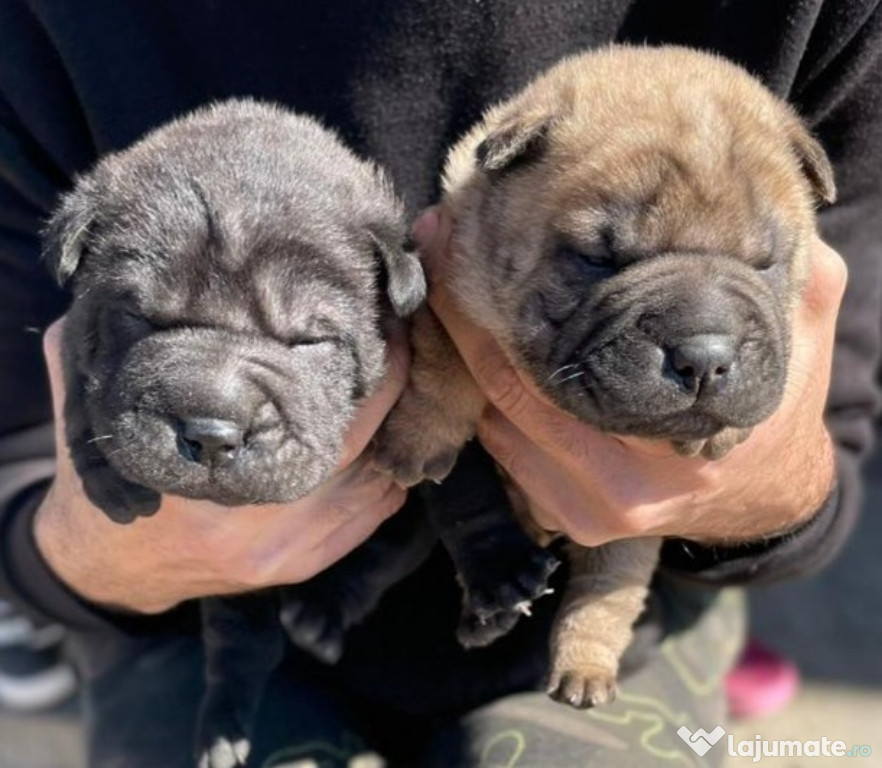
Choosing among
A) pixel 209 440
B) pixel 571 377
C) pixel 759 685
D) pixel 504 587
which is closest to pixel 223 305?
pixel 209 440

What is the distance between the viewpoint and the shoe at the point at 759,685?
4504 millimetres

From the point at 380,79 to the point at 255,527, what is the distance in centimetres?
98

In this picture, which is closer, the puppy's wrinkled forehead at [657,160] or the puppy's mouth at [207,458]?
the puppy's mouth at [207,458]

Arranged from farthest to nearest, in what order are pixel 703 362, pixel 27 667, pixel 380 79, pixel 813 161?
pixel 27 667
pixel 380 79
pixel 813 161
pixel 703 362

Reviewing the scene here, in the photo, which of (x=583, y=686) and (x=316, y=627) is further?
(x=316, y=627)

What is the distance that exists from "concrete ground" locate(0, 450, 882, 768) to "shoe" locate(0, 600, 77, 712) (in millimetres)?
61

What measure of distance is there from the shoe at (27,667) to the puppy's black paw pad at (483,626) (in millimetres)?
2182

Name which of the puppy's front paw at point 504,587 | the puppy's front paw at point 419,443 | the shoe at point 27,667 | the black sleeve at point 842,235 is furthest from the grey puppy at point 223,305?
the shoe at point 27,667

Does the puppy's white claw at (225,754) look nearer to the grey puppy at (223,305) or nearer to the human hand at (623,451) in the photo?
the grey puppy at (223,305)

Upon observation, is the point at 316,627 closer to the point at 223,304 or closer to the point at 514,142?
the point at 223,304

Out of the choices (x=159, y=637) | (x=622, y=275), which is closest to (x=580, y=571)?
(x=622, y=275)

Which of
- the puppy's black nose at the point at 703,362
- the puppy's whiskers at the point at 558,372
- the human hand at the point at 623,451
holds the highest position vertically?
the puppy's black nose at the point at 703,362

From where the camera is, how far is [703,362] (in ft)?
7.27

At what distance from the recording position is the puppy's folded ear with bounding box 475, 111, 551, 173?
242 centimetres
